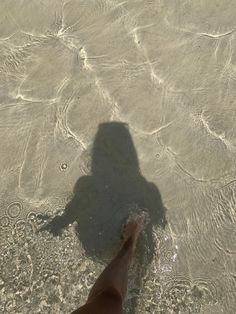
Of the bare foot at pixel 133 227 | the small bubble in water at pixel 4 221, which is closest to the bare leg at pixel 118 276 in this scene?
the bare foot at pixel 133 227

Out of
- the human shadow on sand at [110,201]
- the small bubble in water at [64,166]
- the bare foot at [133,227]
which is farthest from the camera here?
the small bubble in water at [64,166]

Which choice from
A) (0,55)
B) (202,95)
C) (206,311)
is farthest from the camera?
(0,55)

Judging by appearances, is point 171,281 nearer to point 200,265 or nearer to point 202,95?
point 200,265

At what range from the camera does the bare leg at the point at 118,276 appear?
2762mm

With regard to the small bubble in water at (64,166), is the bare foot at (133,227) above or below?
below

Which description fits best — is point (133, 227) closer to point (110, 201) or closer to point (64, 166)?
point (110, 201)

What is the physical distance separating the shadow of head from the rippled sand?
1 cm

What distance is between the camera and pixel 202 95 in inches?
143

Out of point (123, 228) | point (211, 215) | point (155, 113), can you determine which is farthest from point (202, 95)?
point (123, 228)

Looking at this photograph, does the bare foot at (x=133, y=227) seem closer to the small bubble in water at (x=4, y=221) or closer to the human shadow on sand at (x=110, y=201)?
the human shadow on sand at (x=110, y=201)

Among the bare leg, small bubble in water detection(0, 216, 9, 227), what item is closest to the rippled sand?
small bubble in water detection(0, 216, 9, 227)

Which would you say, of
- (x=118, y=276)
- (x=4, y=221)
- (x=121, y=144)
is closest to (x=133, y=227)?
(x=118, y=276)

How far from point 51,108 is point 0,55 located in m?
0.74

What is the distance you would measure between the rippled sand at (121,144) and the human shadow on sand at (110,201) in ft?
0.04
